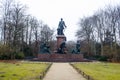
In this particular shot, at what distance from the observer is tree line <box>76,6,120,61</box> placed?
57812 mm

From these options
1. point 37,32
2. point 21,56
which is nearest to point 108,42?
point 37,32

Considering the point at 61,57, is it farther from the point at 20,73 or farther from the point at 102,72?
the point at 20,73

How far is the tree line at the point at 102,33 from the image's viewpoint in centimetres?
5781

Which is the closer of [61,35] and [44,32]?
[61,35]

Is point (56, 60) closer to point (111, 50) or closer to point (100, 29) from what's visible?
point (111, 50)

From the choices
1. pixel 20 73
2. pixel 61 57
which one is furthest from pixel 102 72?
pixel 61 57

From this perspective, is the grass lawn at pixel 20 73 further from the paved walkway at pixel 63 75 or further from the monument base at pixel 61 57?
the monument base at pixel 61 57

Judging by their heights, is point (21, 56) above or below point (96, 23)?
below

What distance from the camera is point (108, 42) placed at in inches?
2702

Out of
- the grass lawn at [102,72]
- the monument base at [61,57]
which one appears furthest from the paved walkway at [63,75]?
the monument base at [61,57]

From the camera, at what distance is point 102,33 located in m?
65.9

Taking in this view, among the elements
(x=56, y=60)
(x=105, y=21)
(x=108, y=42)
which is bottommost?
(x=56, y=60)

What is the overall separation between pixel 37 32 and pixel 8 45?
2282cm

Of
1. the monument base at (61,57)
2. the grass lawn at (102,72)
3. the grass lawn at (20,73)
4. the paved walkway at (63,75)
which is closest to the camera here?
the grass lawn at (20,73)
